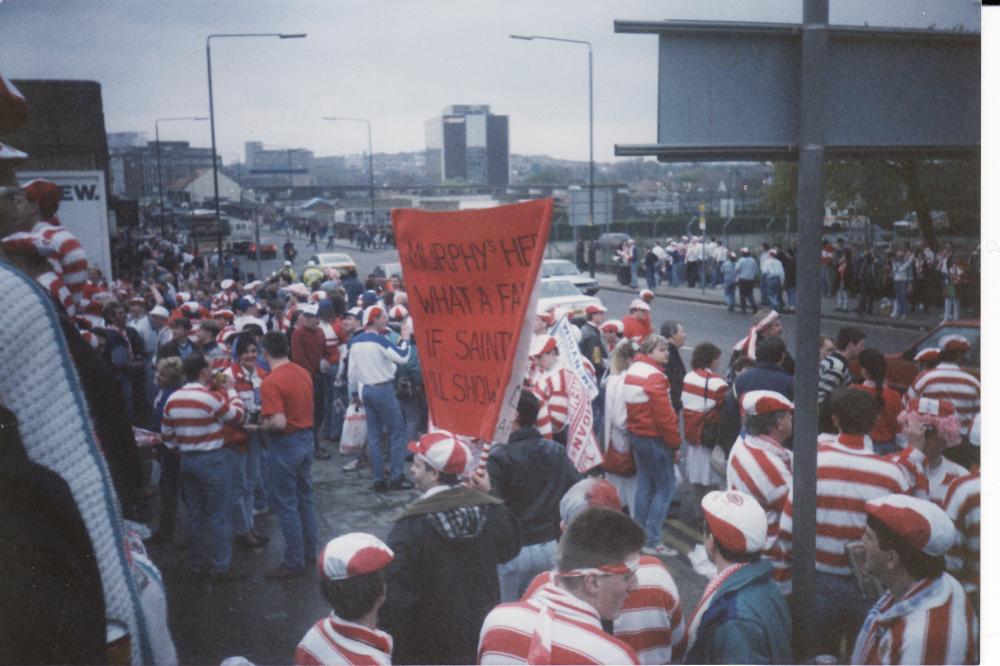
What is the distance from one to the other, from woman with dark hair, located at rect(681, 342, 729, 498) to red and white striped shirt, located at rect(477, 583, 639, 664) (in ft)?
13.9

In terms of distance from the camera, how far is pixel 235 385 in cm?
748

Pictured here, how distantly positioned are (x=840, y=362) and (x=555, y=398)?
223cm

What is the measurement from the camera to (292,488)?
6.58 metres

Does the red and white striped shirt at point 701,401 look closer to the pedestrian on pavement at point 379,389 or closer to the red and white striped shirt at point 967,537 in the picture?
the red and white striped shirt at point 967,537

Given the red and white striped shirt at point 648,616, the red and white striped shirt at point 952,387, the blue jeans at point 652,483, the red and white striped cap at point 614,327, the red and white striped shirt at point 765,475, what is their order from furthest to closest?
the red and white striped cap at point 614,327, the blue jeans at point 652,483, the red and white striped shirt at point 952,387, the red and white striped shirt at point 765,475, the red and white striped shirt at point 648,616

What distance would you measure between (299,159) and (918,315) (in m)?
110

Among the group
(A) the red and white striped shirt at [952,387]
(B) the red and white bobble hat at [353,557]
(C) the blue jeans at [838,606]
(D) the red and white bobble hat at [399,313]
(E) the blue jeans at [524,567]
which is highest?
(D) the red and white bobble hat at [399,313]

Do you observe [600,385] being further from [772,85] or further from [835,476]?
[772,85]

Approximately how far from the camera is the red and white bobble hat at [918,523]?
9.80 feet

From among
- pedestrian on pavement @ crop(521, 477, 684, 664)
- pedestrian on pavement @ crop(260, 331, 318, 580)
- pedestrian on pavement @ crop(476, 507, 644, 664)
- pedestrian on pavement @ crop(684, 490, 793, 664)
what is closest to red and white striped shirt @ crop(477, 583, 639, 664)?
pedestrian on pavement @ crop(476, 507, 644, 664)

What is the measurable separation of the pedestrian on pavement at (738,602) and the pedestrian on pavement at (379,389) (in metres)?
5.84

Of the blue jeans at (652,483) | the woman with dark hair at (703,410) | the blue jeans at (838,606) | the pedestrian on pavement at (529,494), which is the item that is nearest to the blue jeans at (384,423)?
the blue jeans at (652,483)

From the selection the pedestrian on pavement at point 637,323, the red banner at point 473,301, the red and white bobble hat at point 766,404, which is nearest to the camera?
the red banner at point 473,301

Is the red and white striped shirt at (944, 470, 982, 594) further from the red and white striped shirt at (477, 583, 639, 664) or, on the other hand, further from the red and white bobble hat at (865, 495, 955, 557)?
the red and white striped shirt at (477, 583, 639, 664)
